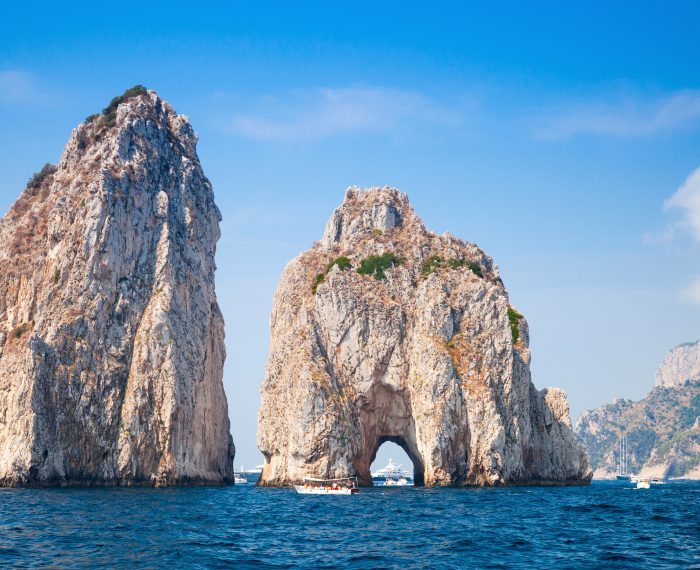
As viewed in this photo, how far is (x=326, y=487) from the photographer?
99250 mm

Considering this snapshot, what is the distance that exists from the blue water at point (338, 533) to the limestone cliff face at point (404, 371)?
29237 millimetres

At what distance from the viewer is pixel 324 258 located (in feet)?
428

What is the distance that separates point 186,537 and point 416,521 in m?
18.4

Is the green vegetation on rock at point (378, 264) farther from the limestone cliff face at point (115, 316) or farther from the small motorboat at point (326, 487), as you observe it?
the small motorboat at point (326, 487)

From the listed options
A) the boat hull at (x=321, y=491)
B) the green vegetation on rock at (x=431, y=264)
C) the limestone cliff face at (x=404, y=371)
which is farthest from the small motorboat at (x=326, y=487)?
the green vegetation on rock at (x=431, y=264)

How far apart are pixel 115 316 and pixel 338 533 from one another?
61212mm

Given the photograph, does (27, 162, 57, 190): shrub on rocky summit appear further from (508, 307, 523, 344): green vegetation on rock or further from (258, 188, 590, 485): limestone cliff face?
(508, 307, 523, 344): green vegetation on rock

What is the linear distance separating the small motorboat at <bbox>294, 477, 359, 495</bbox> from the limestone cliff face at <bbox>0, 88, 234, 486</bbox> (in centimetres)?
1528

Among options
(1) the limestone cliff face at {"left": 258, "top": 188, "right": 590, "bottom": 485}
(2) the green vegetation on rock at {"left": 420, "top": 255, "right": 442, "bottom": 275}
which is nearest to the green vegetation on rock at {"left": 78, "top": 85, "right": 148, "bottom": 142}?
(1) the limestone cliff face at {"left": 258, "top": 188, "right": 590, "bottom": 485}

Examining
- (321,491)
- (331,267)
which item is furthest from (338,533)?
(331,267)

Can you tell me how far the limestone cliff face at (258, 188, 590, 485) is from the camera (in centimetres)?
10919

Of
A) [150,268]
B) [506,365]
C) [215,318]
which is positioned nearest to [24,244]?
[150,268]

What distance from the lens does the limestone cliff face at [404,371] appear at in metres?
109

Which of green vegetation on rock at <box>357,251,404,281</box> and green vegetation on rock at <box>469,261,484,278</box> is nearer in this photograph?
green vegetation on rock at <box>357,251,404,281</box>
